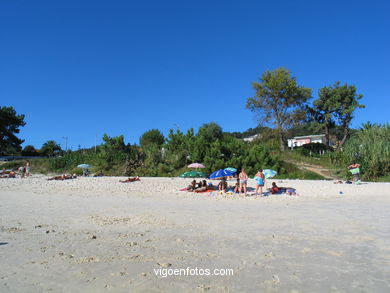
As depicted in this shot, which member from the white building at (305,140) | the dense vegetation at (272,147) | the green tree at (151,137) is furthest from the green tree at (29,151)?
the white building at (305,140)

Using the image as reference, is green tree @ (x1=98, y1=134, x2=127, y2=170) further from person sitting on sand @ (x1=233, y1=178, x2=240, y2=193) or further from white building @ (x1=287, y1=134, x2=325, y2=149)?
white building @ (x1=287, y1=134, x2=325, y2=149)

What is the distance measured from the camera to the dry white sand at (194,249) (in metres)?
3.58

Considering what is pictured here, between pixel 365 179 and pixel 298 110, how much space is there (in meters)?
15.6

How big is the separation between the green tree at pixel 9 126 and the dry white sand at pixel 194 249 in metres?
45.4

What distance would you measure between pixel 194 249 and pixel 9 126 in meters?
53.2

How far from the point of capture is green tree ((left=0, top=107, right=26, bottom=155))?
155ft

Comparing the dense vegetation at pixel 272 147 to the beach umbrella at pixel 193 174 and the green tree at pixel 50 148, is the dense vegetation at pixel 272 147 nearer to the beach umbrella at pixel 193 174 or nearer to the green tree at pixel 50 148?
the beach umbrella at pixel 193 174

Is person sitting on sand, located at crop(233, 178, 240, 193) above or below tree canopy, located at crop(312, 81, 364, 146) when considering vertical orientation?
below

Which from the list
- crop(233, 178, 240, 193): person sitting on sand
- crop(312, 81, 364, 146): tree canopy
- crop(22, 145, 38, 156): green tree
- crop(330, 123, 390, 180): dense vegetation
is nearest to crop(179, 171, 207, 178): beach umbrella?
crop(233, 178, 240, 193): person sitting on sand

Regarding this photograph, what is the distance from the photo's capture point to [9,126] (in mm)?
48750

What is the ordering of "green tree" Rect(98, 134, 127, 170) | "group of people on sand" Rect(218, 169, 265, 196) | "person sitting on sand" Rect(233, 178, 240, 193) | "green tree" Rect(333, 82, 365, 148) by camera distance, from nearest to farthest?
"group of people on sand" Rect(218, 169, 265, 196) < "person sitting on sand" Rect(233, 178, 240, 193) < "green tree" Rect(98, 134, 127, 170) < "green tree" Rect(333, 82, 365, 148)

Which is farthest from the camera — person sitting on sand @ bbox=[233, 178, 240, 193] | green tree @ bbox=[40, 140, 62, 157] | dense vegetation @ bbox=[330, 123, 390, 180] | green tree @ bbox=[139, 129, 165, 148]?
green tree @ bbox=[40, 140, 62, 157]

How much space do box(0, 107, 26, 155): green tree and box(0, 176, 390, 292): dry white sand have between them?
149 feet

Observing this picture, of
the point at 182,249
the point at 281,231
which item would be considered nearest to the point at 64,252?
the point at 182,249
